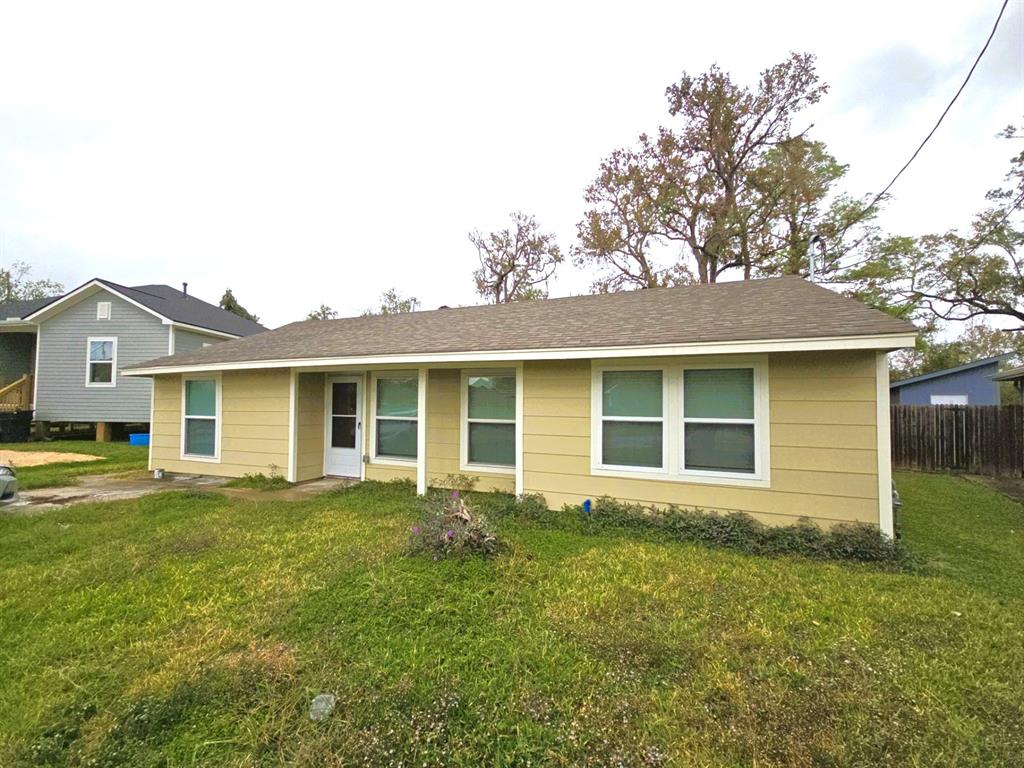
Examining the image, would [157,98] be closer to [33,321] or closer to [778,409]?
[33,321]

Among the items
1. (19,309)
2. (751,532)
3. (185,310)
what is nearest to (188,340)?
(185,310)

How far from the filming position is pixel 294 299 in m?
35.2

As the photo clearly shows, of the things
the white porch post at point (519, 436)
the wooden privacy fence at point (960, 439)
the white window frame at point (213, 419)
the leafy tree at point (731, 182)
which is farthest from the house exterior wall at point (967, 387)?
the white window frame at point (213, 419)

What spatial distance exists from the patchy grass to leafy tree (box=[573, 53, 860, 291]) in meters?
14.3

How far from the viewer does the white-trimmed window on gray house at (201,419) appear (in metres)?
8.66

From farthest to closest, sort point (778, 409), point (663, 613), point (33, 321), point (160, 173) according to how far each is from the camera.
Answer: point (33, 321), point (160, 173), point (778, 409), point (663, 613)

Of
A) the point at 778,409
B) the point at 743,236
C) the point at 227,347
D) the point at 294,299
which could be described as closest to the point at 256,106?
the point at 227,347

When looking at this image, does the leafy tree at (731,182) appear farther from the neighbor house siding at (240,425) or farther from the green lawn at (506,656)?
the neighbor house siding at (240,425)

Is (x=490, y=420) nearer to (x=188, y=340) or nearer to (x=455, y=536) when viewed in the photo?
(x=455, y=536)

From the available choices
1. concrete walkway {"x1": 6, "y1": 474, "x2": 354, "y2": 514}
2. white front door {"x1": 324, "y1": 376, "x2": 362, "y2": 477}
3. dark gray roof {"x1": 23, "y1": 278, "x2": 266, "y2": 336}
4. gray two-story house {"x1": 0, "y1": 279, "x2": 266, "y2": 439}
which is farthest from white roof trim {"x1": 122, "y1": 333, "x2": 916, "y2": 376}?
dark gray roof {"x1": 23, "y1": 278, "x2": 266, "y2": 336}

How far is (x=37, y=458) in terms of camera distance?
10.2 metres

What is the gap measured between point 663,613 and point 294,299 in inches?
1484

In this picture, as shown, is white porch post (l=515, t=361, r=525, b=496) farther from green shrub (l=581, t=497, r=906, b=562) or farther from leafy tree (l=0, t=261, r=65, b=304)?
leafy tree (l=0, t=261, r=65, b=304)

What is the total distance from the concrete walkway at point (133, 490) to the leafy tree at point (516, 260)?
15677 mm
